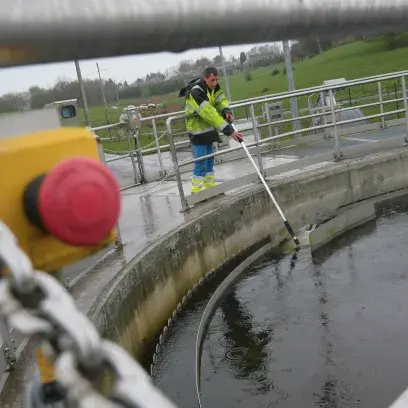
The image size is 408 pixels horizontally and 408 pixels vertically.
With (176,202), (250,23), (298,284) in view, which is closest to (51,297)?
(250,23)

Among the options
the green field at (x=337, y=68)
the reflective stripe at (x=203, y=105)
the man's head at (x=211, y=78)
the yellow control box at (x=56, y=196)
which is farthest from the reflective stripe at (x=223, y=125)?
the green field at (x=337, y=68)

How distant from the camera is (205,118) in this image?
6.83m

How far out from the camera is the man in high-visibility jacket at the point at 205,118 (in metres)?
6.78

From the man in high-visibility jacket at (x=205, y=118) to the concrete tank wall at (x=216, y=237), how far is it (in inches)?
27.2

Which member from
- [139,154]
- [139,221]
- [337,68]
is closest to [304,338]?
[139,221]

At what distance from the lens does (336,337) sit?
4.40 m

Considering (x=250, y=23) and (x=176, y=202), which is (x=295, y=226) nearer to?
(x=176, y=202)

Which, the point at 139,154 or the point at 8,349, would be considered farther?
the point at 139,154

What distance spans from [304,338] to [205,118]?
127 inches

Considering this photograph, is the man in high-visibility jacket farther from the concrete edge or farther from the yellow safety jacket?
the concrete edge

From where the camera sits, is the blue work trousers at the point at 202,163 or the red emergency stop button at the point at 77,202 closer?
the red emergency stop button at the point at 77,202

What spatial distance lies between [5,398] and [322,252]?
173 inches

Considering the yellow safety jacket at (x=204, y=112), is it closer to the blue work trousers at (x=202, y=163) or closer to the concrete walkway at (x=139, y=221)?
the blue work trousers at (x=202, y=163)

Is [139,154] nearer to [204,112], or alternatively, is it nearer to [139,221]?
[204,112]
